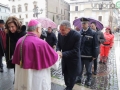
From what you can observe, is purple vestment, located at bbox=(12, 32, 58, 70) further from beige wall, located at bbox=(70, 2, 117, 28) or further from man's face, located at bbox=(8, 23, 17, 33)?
beige wall, located at bbox=(70, 2, 117, 28)

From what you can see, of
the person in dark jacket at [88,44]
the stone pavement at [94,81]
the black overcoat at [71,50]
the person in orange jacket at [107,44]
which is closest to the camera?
the black overcoat at [71,50]

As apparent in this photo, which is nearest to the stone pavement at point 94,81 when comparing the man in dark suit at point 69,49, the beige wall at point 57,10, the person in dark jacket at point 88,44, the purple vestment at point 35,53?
the person in dark jacket at point 88,44

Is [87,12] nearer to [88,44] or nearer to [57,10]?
[57,10]

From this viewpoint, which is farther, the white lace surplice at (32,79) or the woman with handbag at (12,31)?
the woman with handbag at (12,31)

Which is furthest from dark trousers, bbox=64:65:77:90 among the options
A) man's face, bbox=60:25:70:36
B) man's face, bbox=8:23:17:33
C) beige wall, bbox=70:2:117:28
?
beige wall, bbox=70:2:117:28

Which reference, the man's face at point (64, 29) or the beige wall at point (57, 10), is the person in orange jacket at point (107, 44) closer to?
the man's face at point (64, 29)

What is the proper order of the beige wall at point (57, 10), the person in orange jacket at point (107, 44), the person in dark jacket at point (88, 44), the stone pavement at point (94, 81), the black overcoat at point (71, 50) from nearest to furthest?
the black overcoat at point (71, 50)
the person in dark jacket at point (88, 44)
the stone pavement at point (94, 81)
the person in orange jacket at point (107, 44)
the beige wall at point (57, 10)

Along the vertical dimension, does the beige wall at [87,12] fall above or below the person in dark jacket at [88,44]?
above

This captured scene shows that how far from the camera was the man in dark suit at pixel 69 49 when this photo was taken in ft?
10.5

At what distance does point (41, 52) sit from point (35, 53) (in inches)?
3.8

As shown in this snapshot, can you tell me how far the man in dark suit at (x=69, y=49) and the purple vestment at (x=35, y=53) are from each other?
0.77 metres

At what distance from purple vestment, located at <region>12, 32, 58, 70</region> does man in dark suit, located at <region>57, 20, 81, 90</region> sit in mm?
774

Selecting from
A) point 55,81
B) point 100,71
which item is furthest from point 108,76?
point 55,81

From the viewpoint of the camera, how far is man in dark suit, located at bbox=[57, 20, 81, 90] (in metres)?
3.21
